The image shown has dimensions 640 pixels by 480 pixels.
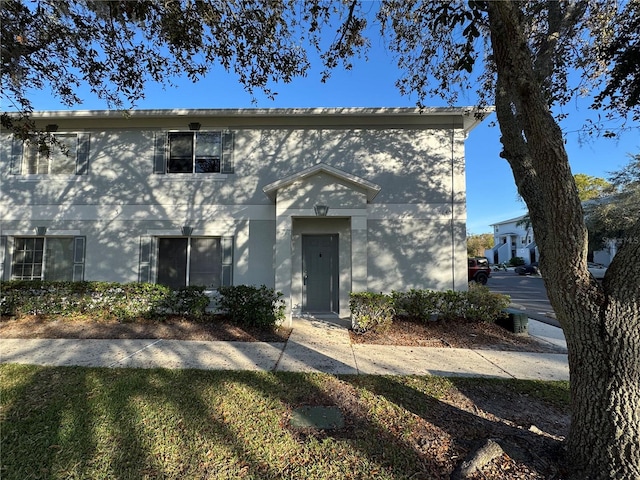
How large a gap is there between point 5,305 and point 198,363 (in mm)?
6242

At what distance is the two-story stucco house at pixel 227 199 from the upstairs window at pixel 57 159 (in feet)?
0.11

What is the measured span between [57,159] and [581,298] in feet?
40.4

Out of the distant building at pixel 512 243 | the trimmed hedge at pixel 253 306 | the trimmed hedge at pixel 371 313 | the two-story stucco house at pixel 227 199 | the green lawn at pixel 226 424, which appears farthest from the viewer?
the distant building at pixel 512 243

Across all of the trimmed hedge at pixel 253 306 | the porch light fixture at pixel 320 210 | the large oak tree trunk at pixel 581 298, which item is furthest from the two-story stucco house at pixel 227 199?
the large oak tree trunk at pixel 581 298

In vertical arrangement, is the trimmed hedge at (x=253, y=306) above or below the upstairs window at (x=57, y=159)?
below

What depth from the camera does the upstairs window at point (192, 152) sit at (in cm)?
919

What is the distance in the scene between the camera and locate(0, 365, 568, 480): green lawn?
266 centimetres

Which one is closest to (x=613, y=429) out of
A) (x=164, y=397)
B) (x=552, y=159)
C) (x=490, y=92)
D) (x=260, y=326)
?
(x=552, y=159)

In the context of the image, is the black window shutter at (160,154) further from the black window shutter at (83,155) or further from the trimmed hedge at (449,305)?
the trimmed hedge at (449,305)

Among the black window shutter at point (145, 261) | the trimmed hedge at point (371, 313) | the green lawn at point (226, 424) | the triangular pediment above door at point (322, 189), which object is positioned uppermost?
the triangular pediment above door at point (322, 189)

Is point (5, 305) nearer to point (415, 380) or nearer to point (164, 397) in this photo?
point (164, 397)

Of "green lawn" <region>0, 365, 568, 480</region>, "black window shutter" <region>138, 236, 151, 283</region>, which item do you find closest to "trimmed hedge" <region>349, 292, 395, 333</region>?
"green lawn" <region>0, 365, 568, 480</region>

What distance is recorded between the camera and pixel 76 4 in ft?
17.0

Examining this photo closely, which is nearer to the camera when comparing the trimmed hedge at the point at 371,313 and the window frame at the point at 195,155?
the trimmed hedge at the point at 371,313
